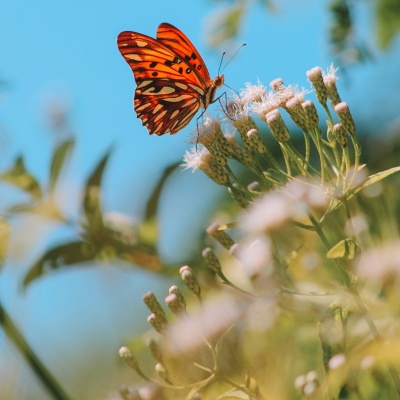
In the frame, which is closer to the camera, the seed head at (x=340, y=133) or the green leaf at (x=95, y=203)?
the seed head at (x=340, y=133)

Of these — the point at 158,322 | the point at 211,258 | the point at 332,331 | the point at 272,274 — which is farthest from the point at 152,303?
the point at 332,331

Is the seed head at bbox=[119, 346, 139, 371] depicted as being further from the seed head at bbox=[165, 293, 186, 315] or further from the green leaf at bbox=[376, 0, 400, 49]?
the green leaf at bbox=[376, 0, 400, 49]

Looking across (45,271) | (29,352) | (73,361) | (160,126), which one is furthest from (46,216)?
(73,361)

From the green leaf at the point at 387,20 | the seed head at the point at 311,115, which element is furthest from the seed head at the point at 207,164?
the green leaf at the point at 387,20

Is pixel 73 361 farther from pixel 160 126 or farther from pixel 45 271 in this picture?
pixel 160 126

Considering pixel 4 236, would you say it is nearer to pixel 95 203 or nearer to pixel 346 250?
pixel 95 203

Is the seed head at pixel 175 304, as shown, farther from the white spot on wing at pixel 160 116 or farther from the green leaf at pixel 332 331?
the white spot on wing at pixel 160 116

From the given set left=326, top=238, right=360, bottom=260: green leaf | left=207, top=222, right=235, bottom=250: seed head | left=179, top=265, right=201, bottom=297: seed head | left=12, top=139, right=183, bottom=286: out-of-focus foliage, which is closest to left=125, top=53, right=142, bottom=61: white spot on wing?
left=12, top=139, right=183, bottom=286: out-of-focus foliage
